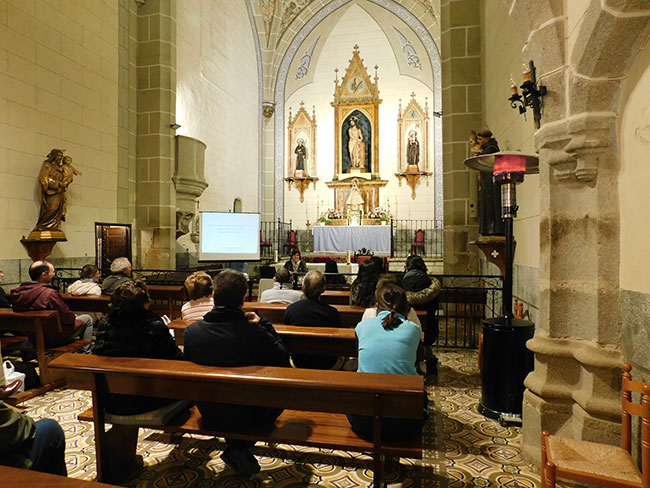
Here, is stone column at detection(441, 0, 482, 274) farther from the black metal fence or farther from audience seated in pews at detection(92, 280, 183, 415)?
the black metal fence

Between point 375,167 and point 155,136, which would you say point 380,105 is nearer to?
point 375,167

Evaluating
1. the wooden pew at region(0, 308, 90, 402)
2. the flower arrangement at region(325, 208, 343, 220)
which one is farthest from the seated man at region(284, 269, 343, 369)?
the flower arrangement at region(325, 208, 343, 220)

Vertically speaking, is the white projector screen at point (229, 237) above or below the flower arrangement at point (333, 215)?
below

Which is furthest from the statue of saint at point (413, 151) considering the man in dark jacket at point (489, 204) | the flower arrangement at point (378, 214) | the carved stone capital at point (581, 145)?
the carved stone capital at point (581, 145)

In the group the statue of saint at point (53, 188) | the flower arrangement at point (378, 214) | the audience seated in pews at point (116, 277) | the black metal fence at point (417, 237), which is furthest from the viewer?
the flower arrangement at point (378, 214)

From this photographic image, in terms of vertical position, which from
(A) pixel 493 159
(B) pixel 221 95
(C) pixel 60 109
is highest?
(B) pixel 221 95

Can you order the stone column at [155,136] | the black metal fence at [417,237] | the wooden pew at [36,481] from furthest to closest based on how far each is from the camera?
1. the black metal fence at [417,237]
2. the stone column at [155,136]
3. the wooden pew at [36,481]

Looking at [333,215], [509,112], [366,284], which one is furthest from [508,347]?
[333,215]

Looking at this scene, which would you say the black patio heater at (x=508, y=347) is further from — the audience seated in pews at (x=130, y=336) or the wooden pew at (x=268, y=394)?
the audience seated in pews at (x=130, y=336)

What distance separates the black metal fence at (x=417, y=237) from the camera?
14.4 m

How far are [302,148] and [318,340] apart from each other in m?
13.3

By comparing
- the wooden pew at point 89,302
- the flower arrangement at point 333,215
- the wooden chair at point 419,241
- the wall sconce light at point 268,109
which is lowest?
the wooden pew at point 89,302

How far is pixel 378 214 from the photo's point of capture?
586 inches

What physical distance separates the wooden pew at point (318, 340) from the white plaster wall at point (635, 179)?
175cm
